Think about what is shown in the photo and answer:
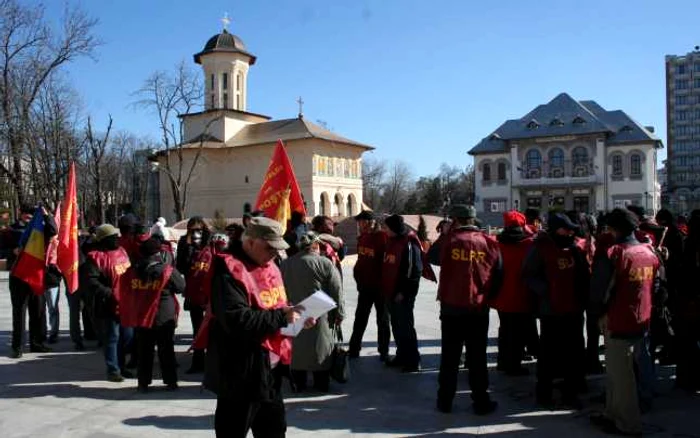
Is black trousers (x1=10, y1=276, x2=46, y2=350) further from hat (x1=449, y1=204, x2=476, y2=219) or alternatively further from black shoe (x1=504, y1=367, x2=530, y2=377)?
black shoe (x1=504, y1=367, x2=530, y2=377)

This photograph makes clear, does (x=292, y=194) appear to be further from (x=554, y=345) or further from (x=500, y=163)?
(x=500, y=163)

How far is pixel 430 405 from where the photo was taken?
6395 mm

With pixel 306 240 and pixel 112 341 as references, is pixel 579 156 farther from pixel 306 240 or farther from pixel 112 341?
pixel 112 341

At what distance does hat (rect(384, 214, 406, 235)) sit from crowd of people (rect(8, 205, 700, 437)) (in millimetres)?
18

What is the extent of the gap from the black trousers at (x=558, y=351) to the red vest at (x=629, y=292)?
36.5 inches

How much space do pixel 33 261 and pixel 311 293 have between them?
4411mm

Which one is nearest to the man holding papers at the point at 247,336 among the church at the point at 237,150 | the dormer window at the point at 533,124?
the church at the point at 237,150

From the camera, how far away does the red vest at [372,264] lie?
Result: 8305mm

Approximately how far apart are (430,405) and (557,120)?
77.9 meters

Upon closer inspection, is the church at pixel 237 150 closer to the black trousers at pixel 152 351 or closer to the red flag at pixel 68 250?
the red flag at pixel 68 250

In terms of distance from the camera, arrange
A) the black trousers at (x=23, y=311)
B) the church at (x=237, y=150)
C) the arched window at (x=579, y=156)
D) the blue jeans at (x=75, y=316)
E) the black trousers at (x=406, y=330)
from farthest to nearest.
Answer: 1. the arched window at (x=579, y=156)
2. the church at (x=237, y=150)
3. the blue jeans at (x=75, y=316)
4. the black trousers at (x=23, y=311)
5. the black trousers at (x=406, y=330)

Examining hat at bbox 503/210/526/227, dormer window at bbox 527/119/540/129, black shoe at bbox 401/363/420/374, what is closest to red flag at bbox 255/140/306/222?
black shoe at bbox 401/363/420/374

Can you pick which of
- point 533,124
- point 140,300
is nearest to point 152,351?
point 140,300

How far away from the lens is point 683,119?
13225 centimetres
